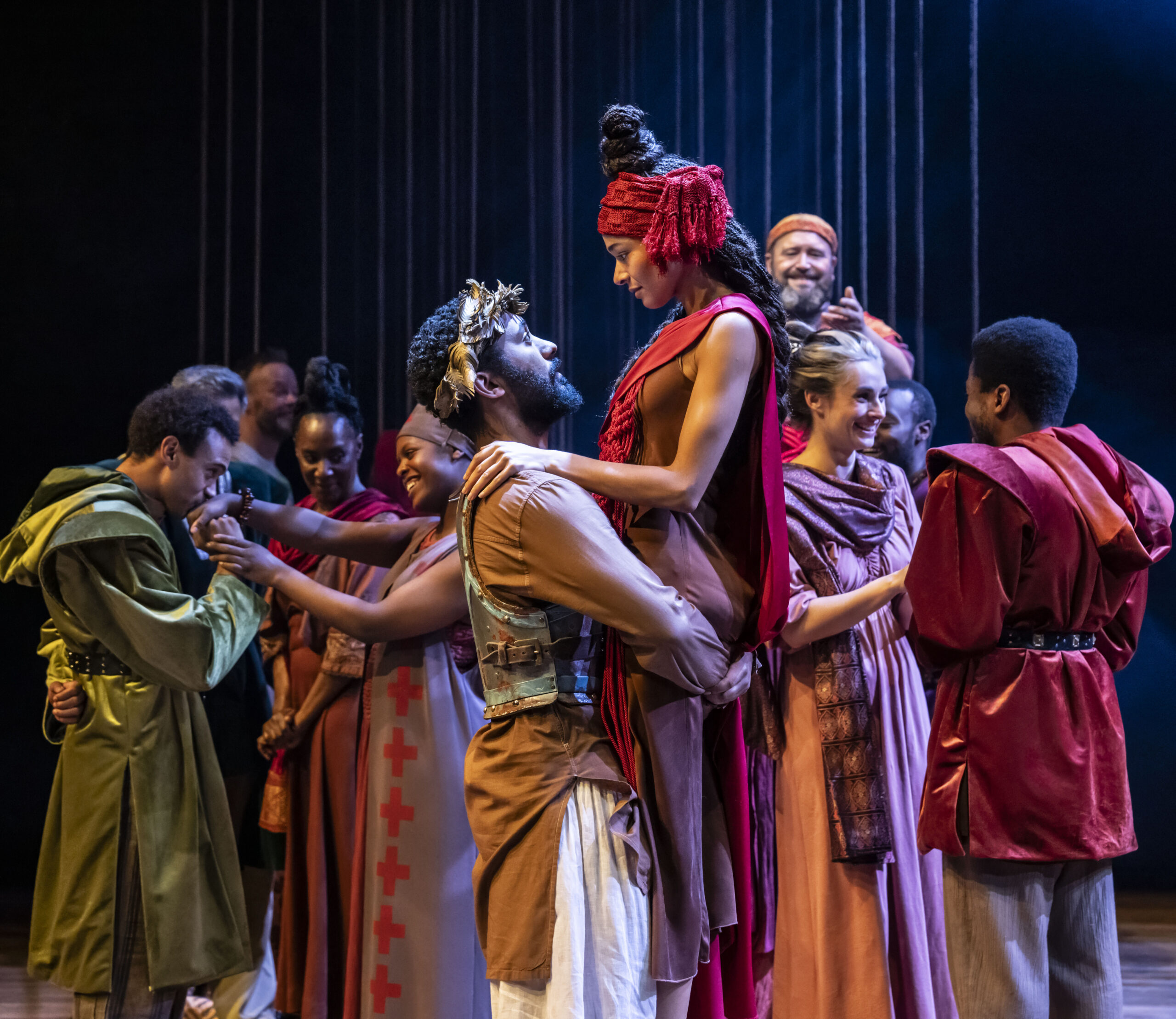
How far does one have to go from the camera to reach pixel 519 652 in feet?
5.65

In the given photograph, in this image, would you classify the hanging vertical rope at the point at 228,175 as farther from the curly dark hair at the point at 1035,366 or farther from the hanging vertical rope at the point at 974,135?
the curly dark hair at the point at 1035,366

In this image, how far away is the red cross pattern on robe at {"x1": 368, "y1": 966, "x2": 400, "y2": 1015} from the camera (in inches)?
99.0

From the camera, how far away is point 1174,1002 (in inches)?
142

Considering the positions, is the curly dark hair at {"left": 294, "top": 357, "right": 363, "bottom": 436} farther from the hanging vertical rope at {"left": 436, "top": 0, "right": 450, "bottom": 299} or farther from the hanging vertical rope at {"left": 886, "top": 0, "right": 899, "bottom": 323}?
the hanging vertical rope at {"left": 886, "top": 0, "right": 899, "bottom": 323}

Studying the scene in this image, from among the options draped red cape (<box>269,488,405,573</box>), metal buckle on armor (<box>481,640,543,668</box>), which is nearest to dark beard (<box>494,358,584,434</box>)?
metal buckle on armor (<box>481,640,543,668</box>)

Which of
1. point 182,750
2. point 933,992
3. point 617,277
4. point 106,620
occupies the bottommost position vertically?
point 933,992

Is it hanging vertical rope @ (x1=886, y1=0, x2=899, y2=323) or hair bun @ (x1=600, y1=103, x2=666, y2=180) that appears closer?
hair bun @ (x1=600, y1=103, x2=666, y2=180)

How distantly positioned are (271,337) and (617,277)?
12.5 ft

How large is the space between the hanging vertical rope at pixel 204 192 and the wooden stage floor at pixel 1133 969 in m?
2.52

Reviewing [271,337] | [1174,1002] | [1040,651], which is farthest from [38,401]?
[1174,1002]

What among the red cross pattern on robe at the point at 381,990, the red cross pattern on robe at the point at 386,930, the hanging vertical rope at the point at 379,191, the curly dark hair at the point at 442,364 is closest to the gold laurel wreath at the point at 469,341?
the curly dark hair at the point at 442,364

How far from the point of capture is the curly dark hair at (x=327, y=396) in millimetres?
3551

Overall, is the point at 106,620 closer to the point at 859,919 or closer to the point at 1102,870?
the point at 859,919

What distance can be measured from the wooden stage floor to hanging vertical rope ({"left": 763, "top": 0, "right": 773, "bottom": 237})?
315 cm
